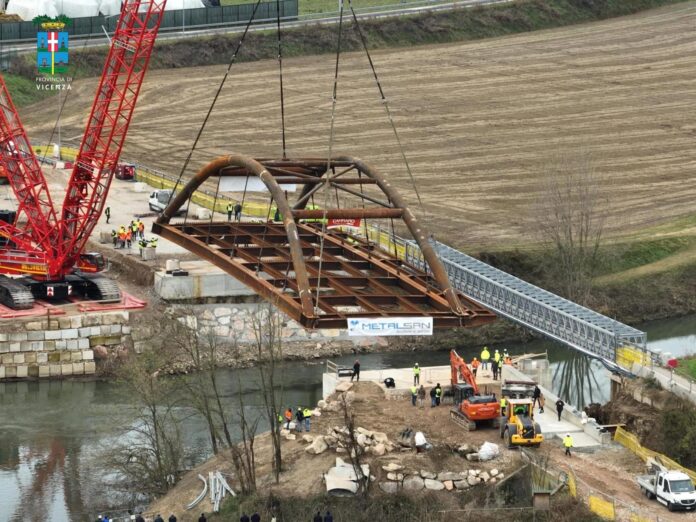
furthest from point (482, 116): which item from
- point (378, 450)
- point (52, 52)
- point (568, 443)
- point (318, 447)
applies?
point (378, 450)

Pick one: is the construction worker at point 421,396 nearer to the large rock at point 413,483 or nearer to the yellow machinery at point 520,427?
the yellow machinery at point 520,427

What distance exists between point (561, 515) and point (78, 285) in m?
43.6

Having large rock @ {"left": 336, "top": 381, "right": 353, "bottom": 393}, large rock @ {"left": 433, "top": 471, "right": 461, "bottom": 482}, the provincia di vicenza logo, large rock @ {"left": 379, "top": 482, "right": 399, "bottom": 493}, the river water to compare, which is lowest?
the river water

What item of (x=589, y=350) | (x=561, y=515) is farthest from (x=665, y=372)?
(x=561, y=515)

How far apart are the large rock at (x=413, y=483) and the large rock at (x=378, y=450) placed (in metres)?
2.00

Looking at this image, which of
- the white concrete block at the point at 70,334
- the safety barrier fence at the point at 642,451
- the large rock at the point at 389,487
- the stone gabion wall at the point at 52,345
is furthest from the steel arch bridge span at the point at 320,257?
the white concrete block at the point at 70,334

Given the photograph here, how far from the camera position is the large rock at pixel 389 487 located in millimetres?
65062

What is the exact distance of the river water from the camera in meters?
72.8

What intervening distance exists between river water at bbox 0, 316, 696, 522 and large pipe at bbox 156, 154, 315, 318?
9.92m

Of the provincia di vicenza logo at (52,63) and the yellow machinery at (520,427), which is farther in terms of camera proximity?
the provincia di vicenza logo at (52,63)

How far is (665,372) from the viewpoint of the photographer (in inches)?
2968

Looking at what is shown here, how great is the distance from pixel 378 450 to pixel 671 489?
10.8 meters

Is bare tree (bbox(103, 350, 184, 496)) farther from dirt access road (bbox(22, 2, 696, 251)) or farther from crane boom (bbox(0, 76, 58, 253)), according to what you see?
dirt access road (bbox(22, 2, 696, 251))

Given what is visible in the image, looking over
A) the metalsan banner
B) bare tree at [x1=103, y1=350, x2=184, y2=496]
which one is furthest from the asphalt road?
the metalsan banner
